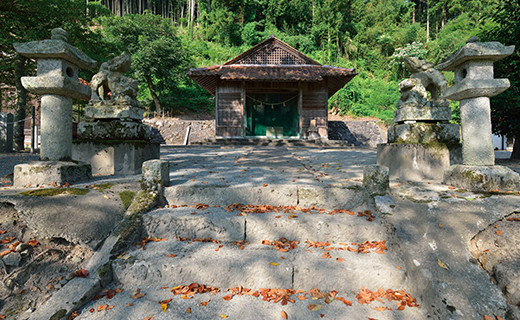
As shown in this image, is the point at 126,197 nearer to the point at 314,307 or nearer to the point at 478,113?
the point at 314,307

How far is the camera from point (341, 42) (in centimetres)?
3058

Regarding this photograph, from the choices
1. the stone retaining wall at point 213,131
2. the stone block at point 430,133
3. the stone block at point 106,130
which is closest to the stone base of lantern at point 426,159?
the stone block at point 430,133

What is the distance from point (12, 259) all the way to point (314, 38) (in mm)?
33593

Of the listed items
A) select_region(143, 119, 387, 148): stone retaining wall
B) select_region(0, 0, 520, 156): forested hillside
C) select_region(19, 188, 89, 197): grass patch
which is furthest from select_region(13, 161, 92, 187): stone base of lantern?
select_region(0, 0, 520, 156): forested hillside

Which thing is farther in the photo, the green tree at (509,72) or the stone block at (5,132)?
the stone block at (5,132)

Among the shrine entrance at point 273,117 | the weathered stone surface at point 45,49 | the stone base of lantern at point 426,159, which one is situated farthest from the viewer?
the shrine entrance at point 273,117

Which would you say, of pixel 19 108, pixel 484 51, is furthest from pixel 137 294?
pixel 19 108

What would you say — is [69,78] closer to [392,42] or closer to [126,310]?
[126,310]

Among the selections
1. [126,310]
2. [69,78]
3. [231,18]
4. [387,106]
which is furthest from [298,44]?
[126,310]

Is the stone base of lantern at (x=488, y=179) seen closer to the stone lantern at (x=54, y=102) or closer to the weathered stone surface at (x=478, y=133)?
the weathered stone surface at (x=478, y=133)

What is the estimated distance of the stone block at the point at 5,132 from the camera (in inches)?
350

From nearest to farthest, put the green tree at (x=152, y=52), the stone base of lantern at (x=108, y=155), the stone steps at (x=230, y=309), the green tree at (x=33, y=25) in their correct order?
the stone steps at (x=230, y=309) < the stone base of lantern at (x=108, y=155) < the green tree at (x=33, y=25) < the green tree at (x=152, y=52)

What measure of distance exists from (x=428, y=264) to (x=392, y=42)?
3386cm

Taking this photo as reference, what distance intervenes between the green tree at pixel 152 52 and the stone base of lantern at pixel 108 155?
17645 millimetres
